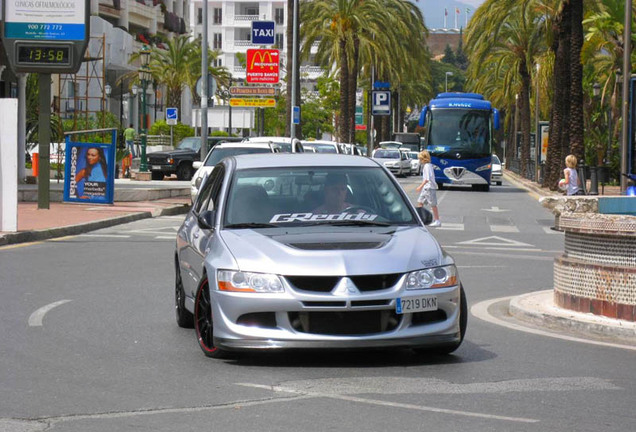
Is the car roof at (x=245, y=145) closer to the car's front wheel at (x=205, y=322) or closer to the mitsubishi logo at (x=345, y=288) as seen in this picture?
the car's front wheel at (x=205, y=322)

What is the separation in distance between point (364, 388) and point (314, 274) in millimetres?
951

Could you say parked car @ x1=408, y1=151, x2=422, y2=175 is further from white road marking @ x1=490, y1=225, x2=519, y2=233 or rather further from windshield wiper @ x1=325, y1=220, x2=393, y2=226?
windshield wiper @ x1=325, y1=220, x2=393, y2=226

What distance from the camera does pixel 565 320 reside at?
11.0m

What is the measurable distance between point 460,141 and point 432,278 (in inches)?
1641

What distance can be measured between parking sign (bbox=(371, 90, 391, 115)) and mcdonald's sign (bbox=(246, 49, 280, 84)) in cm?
2223

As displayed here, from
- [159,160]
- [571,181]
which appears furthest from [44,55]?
[159,160]

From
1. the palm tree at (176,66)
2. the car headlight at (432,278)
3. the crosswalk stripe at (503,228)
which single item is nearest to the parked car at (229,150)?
the crosswalk stripe at (503,228)

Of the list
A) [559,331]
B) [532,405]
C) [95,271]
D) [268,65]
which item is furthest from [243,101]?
[532,405]

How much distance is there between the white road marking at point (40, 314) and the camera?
11.1 metres

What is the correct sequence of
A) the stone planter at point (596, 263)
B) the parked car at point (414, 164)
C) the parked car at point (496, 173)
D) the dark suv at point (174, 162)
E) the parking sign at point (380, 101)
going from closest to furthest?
the stone planter at point (596, 263) < the dark suv at point (174, 162) < the parked car at point (496, 173) < the parking sign at point (380, 101) < the parked car at point (414, 164)

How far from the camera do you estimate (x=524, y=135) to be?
75312mm

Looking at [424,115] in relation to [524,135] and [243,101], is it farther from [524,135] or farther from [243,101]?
[524,135]

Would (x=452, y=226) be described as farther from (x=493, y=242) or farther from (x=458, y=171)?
(x=458, y=171)

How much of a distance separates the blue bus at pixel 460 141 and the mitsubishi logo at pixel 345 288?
4154cm
